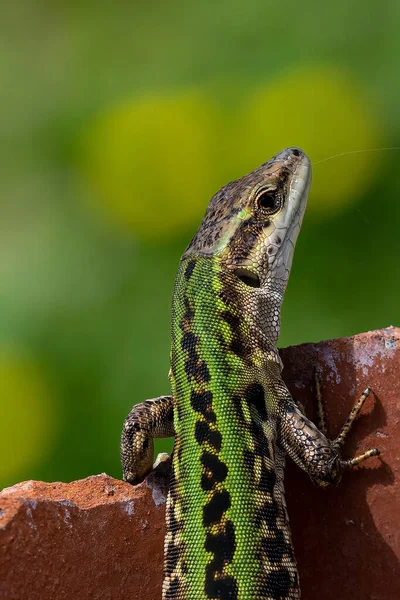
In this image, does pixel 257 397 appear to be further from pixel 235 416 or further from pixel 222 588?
pixel 222 588

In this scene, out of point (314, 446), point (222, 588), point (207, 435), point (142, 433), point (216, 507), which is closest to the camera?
point (222, 588)

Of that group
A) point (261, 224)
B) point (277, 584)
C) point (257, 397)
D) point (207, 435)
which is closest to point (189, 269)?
point (261, 224)

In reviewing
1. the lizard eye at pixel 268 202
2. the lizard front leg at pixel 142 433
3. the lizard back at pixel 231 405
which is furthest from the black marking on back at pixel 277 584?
the lizard eye at pixel 268 202

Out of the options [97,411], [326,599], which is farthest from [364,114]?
[326,599]

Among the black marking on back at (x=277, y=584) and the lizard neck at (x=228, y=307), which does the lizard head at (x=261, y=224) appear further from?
the black marking on back at (x=277, y=584)

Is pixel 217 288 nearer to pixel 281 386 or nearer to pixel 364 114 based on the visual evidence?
pixel 281 386

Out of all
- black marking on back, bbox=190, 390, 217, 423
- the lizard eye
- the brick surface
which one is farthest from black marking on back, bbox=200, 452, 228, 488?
the lizard eye

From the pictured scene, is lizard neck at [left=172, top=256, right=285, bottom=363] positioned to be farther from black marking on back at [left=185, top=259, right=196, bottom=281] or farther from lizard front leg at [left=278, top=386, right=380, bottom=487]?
lizard front leg at [left=278, top=386, right=380, bottom=487]
